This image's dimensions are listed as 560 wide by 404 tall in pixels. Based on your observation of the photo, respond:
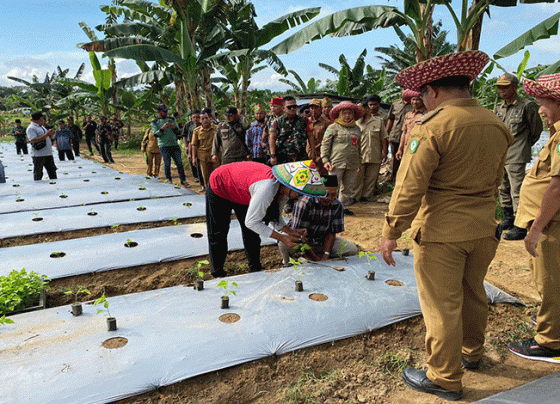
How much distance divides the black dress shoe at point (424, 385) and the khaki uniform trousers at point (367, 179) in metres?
4.62

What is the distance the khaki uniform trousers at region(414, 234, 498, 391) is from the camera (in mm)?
1727

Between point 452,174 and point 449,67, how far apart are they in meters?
0.47

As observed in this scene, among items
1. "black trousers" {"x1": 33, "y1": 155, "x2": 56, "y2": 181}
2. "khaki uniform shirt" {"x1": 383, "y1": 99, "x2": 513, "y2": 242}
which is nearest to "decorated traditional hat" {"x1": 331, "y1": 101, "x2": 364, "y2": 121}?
"khaki uniform shirt" {"x1": 383, "y1": 99, "x2": 513, "y2": 242}

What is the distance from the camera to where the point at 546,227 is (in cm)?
206

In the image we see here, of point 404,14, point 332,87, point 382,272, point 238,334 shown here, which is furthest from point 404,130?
point 332,87

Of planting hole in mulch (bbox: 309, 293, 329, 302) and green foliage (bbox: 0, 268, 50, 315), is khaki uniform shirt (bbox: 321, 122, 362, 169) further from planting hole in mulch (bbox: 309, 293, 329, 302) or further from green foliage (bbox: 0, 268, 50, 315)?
green foliage (bbox: 0, 268, 50, 315)

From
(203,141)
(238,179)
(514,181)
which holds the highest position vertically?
(203,141)

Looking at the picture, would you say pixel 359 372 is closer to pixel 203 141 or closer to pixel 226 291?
pixel 226 291

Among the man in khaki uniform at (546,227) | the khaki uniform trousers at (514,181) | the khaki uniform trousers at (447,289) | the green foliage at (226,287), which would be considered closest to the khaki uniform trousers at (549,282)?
the man in khaki uniform at (546,227)

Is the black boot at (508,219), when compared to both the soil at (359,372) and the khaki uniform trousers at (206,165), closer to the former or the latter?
the soil at (359,372)

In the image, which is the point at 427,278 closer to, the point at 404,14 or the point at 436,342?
the point at 436,342

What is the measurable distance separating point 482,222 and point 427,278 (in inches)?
14.3

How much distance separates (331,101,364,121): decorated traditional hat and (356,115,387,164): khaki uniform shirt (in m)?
0.23

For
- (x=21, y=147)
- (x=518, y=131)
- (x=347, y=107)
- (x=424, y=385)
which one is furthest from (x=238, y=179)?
(x=21, y=147)
